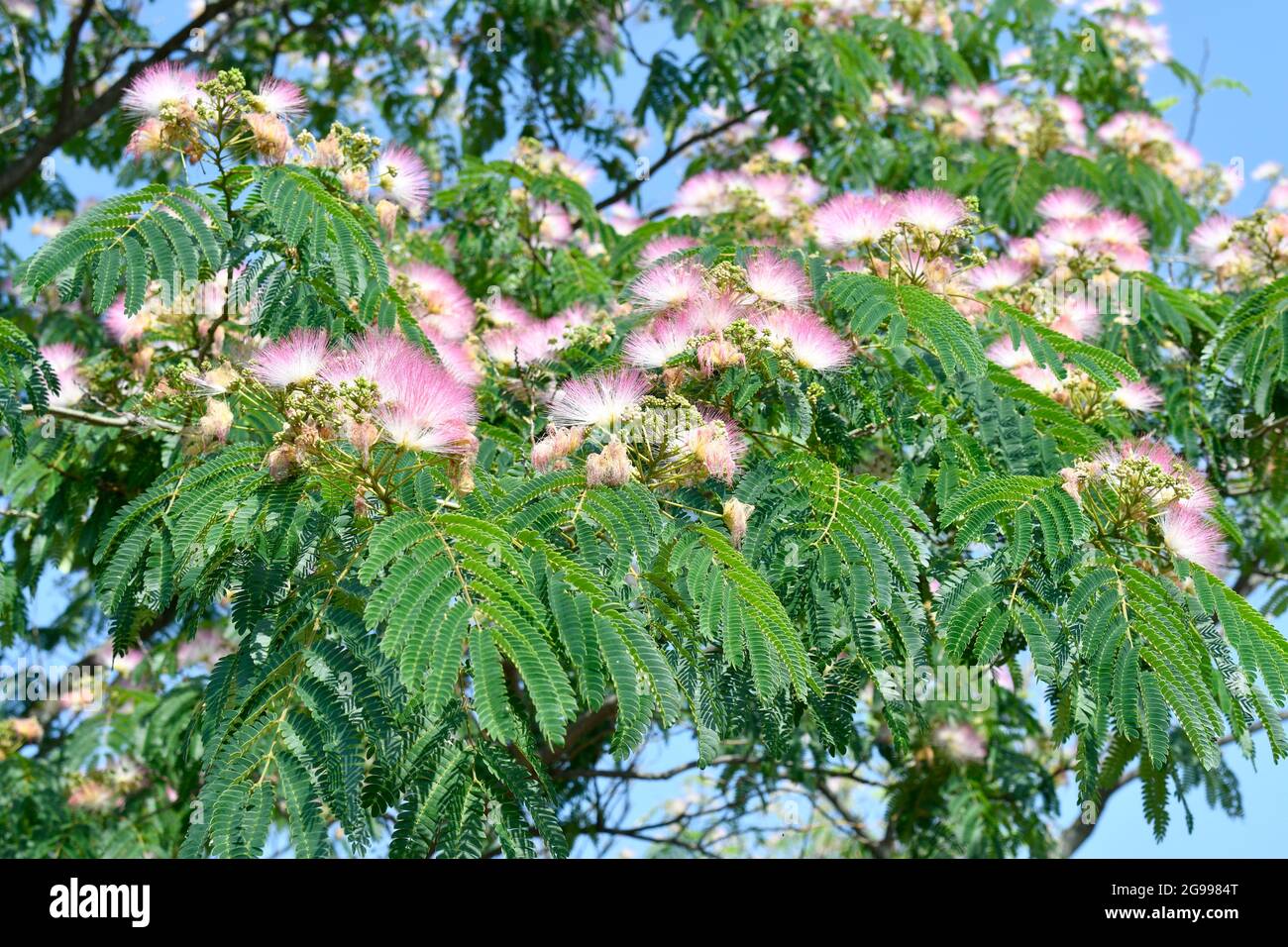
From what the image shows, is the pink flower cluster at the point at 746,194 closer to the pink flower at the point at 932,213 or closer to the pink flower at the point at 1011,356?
the pink flower at the point at 932,213

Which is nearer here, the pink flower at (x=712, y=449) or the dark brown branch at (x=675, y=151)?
the pink flower at (x=712, y=449)

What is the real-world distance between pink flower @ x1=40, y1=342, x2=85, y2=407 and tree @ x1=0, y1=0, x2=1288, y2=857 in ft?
0.04

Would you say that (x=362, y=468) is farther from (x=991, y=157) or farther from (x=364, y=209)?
(x=991, y=157)

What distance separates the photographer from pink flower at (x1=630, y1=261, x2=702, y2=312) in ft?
14.1

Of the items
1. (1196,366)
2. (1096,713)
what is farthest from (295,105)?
(1196,366)

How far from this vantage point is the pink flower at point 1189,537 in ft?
12.5

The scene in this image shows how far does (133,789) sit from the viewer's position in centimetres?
679

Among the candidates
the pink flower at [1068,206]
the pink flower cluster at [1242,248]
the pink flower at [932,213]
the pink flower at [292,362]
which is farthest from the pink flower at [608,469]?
the pink flower cluster at [1242,248]

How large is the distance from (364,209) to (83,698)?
3.64 m

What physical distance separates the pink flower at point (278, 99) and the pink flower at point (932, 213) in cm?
181

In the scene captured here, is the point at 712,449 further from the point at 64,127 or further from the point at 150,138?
the point at 64,127

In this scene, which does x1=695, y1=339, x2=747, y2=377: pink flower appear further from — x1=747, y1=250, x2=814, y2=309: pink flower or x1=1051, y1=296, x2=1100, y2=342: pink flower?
x1=1051, y1=296, x2=1100, y2=342: pink flower

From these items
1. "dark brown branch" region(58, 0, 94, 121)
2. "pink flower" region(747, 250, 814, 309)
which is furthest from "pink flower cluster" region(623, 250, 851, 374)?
"dark brown branch" region(58, 0, 94, 121)

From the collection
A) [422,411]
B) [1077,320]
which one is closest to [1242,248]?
[1077,320]
